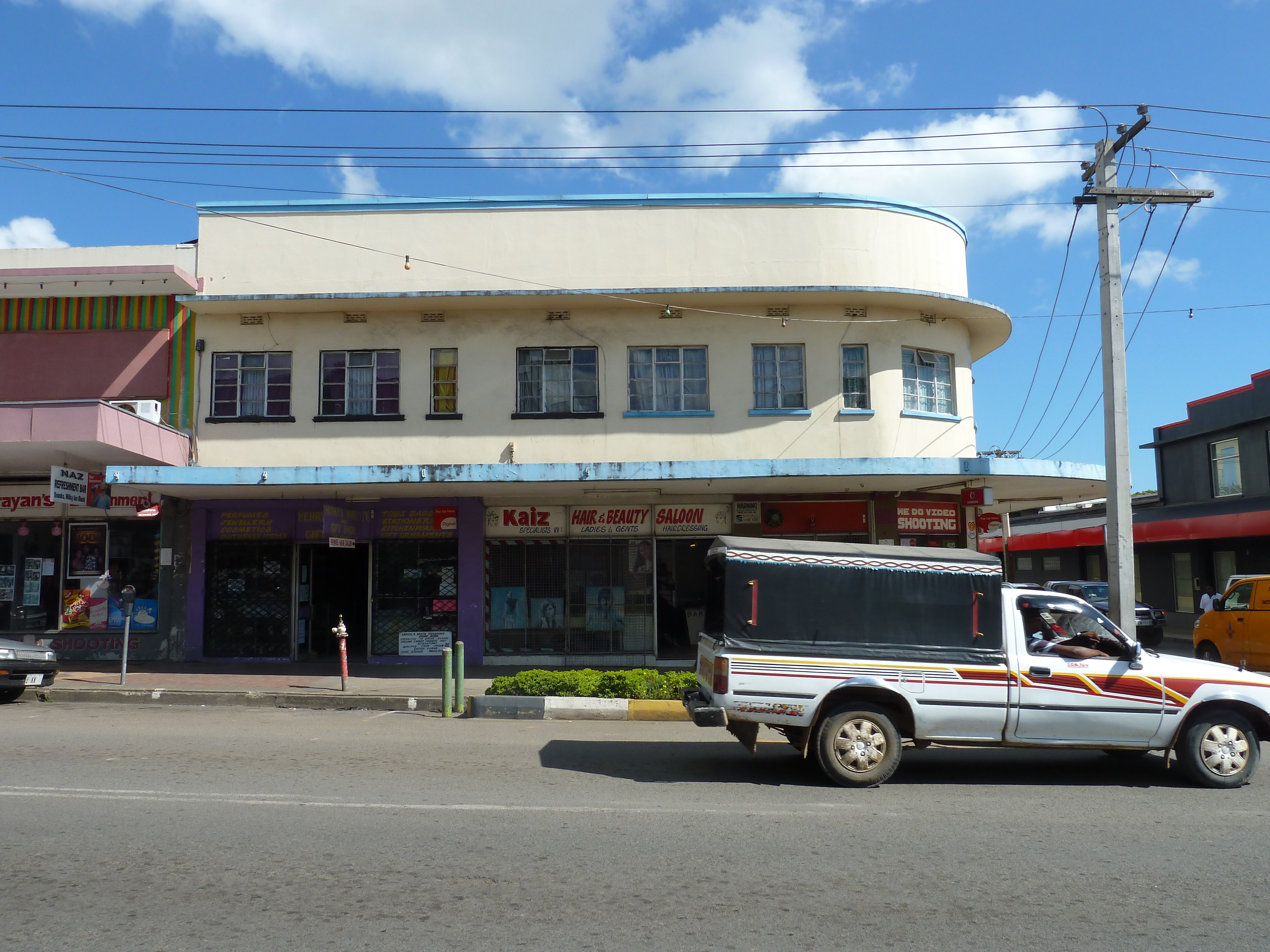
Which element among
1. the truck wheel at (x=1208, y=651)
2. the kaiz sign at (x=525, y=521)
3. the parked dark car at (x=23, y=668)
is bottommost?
the truck wheel at (x=1208, y=651)

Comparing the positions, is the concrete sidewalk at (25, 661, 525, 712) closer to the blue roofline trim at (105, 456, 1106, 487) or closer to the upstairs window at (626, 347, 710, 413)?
the blue roofline trim at (105, 456, 1106, 487)

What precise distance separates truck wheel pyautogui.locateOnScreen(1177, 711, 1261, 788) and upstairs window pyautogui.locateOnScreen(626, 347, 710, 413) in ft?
34.3

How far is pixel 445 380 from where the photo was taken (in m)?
17.7

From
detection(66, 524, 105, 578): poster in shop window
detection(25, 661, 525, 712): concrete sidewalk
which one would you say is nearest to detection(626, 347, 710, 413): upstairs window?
detection(25, 661, 525, 712): concrete sidewalk

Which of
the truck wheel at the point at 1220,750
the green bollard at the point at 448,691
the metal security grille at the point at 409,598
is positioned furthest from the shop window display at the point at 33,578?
the truck wheel at the point at 1220,750

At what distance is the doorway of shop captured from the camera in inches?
725

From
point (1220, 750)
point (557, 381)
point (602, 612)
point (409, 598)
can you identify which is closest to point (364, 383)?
point (557, 381)

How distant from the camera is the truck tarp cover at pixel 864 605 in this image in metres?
8.44

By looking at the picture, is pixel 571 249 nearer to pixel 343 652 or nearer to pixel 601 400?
pixel 601 400

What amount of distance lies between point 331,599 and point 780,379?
1004 cm

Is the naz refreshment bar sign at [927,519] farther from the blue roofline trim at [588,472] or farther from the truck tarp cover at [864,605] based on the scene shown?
the truck tarp cover at [864,605]

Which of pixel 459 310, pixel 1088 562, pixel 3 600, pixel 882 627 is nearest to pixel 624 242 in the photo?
pixel 459 310

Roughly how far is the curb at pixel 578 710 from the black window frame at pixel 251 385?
792cm

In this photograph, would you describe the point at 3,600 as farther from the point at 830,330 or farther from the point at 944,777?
the point at 944,777
